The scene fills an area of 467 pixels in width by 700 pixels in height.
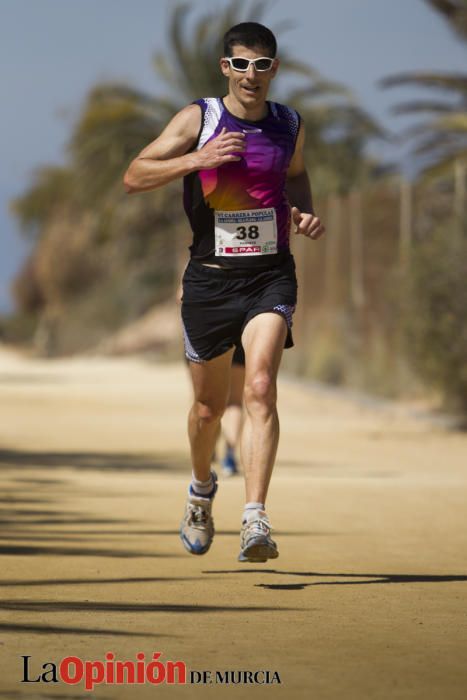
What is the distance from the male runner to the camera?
7.74 metres

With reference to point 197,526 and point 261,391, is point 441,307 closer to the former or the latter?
point 197,526

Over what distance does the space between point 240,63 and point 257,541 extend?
2183 millimetres

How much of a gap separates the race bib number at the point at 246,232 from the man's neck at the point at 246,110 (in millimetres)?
454

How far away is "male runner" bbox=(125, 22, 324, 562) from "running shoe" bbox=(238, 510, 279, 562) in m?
0.16

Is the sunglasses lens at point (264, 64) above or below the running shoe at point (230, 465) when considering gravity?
below

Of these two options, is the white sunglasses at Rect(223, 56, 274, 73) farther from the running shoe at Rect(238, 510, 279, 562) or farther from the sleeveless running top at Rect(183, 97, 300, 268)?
the running shoe at Rect(238, 510, 279, 562)

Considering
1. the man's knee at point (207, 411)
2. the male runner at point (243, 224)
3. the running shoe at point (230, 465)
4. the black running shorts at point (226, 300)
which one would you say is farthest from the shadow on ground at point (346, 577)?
the running shoe at point (230, 465)

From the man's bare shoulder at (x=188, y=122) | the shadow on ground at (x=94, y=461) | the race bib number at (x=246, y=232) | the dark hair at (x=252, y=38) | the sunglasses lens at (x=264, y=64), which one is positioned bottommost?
the race bib number at (x=246, y=232)

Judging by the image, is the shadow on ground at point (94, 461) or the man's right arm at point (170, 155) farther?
the shadow on ground at point (94, 461)

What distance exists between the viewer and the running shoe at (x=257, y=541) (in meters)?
7.35

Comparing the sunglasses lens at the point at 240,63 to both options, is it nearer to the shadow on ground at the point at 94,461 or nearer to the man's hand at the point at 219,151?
the man's hand at the point at 219,151

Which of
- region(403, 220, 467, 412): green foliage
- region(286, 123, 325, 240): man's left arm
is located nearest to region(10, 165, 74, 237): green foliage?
region(403, 220, 467, 412): green foliage

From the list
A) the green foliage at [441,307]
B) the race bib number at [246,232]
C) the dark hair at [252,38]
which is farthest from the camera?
the green foliage at [441,307]

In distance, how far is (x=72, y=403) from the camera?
85.5 ft
